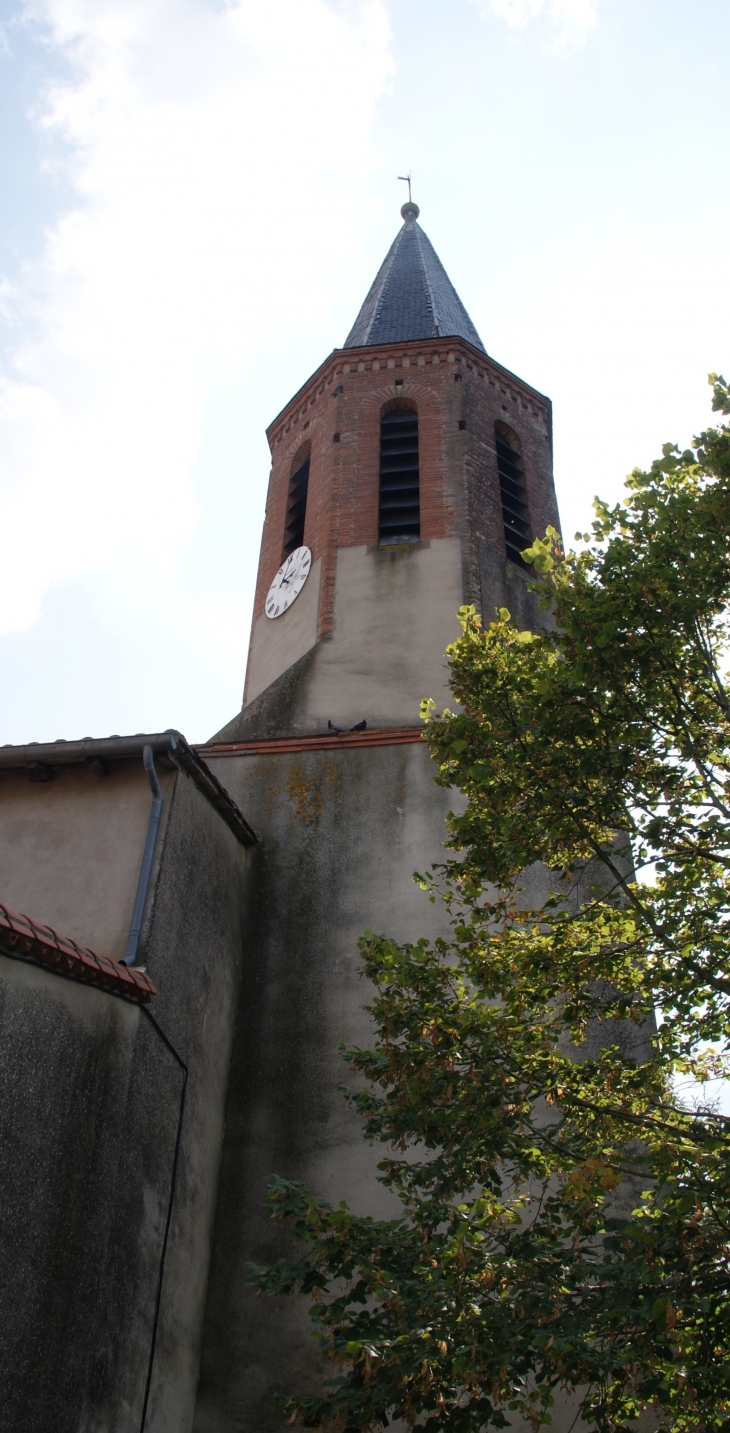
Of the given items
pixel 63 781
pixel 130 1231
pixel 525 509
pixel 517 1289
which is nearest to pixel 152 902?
pixel 63 781

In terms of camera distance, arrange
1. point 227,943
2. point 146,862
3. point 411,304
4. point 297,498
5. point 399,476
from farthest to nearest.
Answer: point 411,304 < point 297,498 < point 399,476 < point 227,943 < point 146,862

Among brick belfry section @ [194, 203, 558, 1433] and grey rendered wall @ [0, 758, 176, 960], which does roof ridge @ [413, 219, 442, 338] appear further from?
grey rendered wall @ [0, 758, 176, 960]

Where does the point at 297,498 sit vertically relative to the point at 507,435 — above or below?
below

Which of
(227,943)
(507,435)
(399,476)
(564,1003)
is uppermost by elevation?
(507,435)

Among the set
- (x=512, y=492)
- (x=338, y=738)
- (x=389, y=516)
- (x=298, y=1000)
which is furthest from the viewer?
(x=512, y=492)

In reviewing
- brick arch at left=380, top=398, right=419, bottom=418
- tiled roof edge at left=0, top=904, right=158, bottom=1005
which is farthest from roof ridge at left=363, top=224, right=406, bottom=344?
tiled roof edge at left=0, top=904, right=158, bottom=1005

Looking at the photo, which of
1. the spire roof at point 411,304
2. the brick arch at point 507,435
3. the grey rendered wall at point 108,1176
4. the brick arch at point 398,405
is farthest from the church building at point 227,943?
the spire roof at point 411,304

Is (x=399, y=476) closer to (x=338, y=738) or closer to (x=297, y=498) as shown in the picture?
(x=297, y=498)

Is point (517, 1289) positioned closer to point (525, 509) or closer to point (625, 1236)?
point (625, 1236)

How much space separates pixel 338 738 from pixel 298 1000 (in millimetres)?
2665

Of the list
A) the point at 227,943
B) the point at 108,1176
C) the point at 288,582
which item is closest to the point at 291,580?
the point at 288,582

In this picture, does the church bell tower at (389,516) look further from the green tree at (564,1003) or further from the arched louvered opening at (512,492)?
the green tree at (564,1003)

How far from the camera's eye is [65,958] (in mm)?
5910

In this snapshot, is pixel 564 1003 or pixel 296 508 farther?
pixel 296 508
